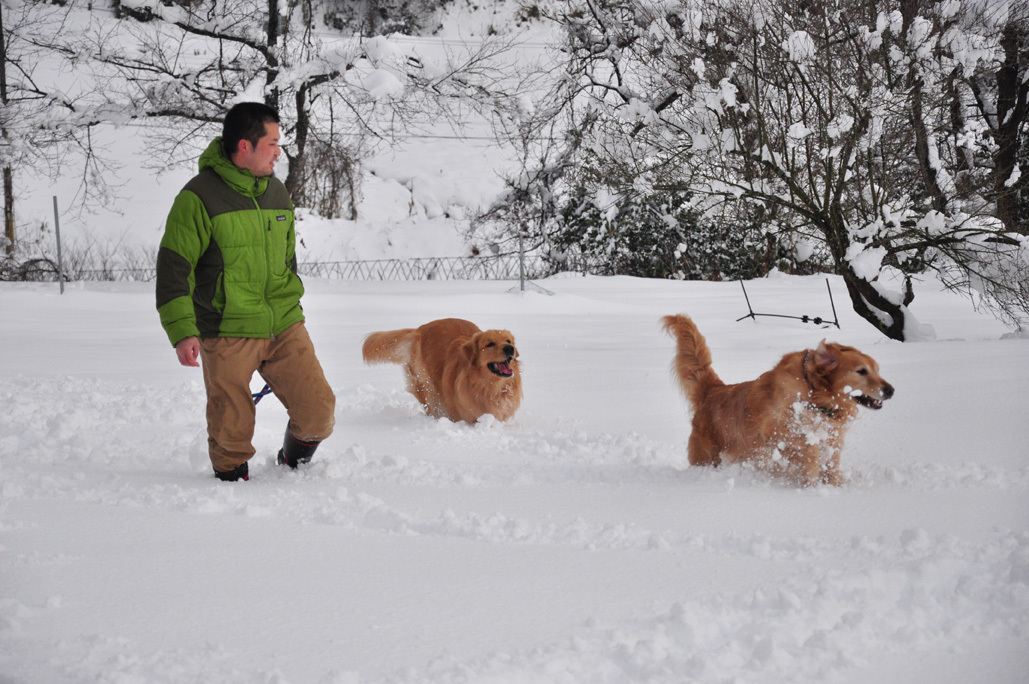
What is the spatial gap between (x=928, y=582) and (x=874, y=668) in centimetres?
45

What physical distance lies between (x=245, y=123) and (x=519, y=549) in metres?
1.75

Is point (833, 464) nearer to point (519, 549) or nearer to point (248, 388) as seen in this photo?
point (519, 549)

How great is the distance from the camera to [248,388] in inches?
124

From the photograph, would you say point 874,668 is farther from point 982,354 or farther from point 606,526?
point 982,354

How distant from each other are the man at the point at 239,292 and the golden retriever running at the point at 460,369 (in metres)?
1.28

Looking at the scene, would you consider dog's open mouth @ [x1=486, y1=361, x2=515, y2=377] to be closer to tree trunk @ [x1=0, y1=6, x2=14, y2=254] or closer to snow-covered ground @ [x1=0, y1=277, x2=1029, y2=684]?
snow-covered ground @ [x1=0, y1=277, x2=1029, y2=684]

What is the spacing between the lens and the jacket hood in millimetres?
2965

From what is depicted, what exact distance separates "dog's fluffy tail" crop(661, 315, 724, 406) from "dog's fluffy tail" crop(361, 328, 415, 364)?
1.86 m

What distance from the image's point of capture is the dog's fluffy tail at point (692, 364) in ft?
11.5

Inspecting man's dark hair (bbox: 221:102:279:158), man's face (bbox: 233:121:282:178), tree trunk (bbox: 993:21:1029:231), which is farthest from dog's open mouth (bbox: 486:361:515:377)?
tree trunk (bbox: 993:21:1029:231)

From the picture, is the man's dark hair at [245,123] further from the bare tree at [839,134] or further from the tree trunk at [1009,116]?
the tree trunk at [1009,116]

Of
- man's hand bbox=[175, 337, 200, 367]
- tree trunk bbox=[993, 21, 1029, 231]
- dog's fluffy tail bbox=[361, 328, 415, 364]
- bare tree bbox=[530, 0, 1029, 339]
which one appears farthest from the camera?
tree trunk bbox=[993, 21, 1029, 231]

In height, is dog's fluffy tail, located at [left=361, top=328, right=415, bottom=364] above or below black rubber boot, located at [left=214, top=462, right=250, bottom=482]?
above

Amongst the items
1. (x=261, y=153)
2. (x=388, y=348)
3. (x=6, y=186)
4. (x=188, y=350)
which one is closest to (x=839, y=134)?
(x=388, y=348)
